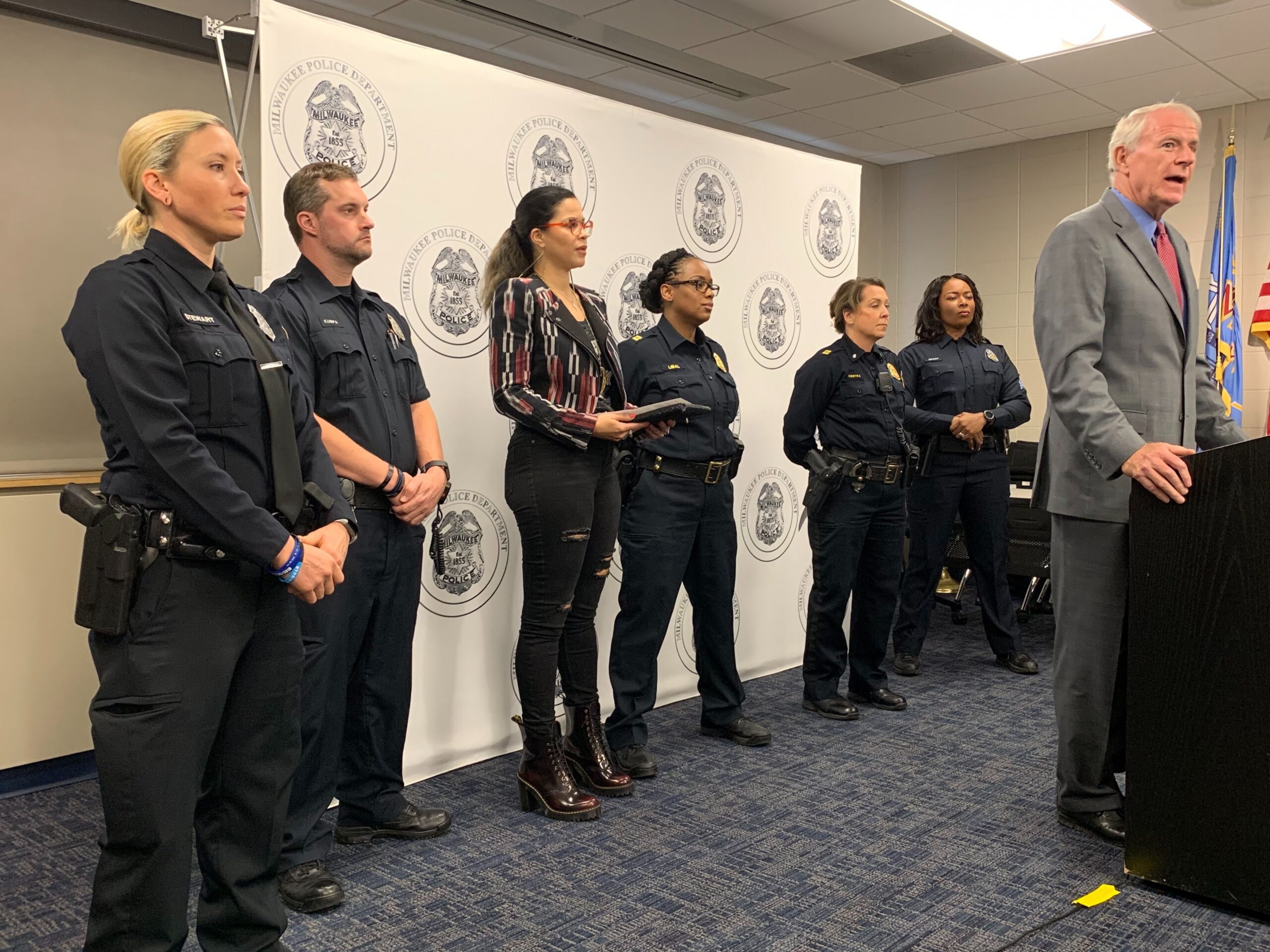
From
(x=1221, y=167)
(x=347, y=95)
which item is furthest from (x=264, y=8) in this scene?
(x=1221, y=167)

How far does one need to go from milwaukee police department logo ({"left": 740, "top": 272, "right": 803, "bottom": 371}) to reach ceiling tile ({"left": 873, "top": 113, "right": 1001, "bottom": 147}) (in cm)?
278

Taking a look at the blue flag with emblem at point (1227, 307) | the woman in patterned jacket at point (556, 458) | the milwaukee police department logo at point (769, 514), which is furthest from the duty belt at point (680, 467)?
the blue flag with emblem at point (1227, 307)

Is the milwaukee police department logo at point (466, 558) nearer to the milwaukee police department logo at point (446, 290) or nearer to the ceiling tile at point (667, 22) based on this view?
the milwaukee police department logo at point (446, 290)

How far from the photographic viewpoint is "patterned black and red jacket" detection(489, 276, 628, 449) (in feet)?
7.71

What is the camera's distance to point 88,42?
3.16 m

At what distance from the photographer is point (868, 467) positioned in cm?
317

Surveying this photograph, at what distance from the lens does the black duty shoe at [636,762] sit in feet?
8.92

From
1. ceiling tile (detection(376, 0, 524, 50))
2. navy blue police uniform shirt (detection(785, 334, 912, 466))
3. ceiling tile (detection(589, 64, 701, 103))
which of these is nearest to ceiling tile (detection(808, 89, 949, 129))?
ceiling tile (detection(589, 64, 701, 103))

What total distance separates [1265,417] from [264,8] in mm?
5527

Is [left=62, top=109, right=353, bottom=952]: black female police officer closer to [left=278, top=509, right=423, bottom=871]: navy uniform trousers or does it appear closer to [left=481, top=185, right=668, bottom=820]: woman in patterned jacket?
[left=278, top=509, right=423, bottom=871]: navy uniform trousers

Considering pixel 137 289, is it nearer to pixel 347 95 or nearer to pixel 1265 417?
pixel 347 95

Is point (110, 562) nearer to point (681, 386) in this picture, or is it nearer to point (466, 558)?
point (466, 558)

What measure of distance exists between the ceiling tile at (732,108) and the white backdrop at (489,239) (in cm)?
205

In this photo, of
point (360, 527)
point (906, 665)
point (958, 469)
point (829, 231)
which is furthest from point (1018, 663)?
point (360, 527)
